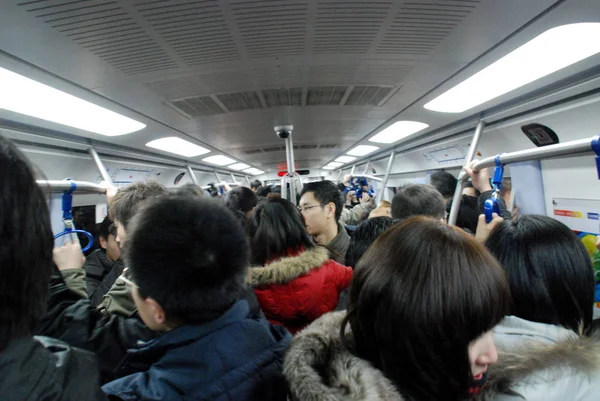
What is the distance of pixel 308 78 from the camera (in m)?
2.25

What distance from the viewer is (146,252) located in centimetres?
86

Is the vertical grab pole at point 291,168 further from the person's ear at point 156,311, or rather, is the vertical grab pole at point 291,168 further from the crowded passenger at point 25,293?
the crowded passenger at point 25,293

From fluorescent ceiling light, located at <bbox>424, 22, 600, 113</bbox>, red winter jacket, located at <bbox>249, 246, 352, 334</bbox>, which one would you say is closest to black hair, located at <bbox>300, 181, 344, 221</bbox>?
red winter jacket, located at <bbox>249, 246, 352, 334</bbox>

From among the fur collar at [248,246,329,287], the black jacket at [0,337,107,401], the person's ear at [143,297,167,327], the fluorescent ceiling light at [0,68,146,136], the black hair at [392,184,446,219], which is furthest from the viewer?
the black hair at [392,184,446,219]

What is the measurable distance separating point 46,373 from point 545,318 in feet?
4.68

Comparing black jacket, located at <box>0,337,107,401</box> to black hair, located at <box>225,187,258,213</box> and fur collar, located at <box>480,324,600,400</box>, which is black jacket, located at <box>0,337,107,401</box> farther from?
black hair, located at <box>225,187,258,213</box>

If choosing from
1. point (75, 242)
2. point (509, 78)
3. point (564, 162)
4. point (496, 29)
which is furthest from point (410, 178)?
point (75, 242)

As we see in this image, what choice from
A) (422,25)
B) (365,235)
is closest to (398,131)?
(365,235)

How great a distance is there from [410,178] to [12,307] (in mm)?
7777

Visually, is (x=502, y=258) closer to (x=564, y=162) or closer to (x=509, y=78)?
(x=509, y=78)

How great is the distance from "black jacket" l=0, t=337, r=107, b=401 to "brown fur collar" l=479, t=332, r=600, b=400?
963 mm

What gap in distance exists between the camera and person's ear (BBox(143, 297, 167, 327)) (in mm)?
879

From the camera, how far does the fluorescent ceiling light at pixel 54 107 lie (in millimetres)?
1894

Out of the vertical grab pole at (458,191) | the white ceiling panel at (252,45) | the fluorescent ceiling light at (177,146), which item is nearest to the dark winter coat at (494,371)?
the white ceiling panel at (252,45)
